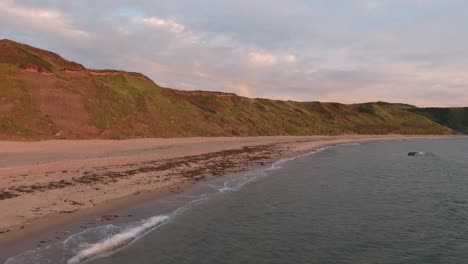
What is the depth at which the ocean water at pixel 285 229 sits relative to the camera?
37.1ft

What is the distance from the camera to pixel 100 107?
56031mm

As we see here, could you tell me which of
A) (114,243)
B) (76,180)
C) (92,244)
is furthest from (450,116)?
(92,244)

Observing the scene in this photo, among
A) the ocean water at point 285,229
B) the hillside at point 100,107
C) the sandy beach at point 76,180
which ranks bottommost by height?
the ocean water at point 285,229

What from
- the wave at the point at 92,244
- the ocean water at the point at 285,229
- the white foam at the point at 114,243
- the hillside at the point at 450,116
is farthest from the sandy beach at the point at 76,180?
the hillside at the point at 450,116

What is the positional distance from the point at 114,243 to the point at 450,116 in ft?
611

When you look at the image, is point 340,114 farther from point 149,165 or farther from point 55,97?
point 149,165

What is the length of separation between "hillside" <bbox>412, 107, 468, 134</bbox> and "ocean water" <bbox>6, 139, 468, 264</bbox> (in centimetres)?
16053

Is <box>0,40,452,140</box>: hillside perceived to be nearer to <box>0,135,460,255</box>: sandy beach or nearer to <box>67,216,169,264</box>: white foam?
<box>0,135,460,255</box>: sandy beach

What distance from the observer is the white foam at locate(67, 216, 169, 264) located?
34.6ft

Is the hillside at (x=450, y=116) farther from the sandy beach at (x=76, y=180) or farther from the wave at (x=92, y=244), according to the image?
the wave at (x=92, y=244)

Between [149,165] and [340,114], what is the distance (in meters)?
113

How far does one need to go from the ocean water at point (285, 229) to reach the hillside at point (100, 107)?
27581mm

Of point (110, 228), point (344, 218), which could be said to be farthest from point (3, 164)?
point (344, 218)

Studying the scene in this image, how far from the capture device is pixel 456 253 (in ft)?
39.7
